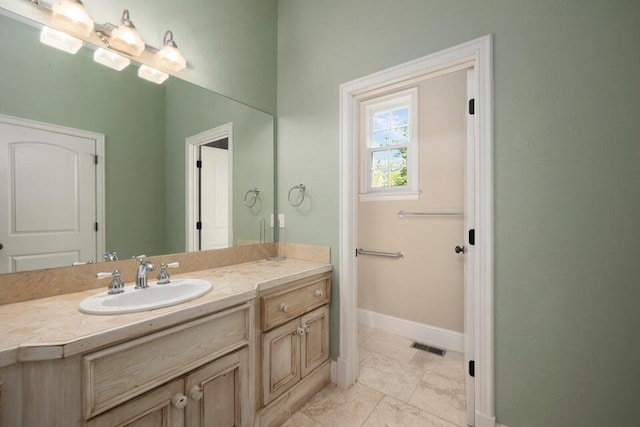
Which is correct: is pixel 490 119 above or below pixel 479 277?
above

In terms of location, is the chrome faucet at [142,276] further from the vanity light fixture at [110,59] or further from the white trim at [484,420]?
the white trim at [484,420]

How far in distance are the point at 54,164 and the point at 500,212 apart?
7.09ft

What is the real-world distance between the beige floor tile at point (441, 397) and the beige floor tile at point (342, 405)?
0.28 metres

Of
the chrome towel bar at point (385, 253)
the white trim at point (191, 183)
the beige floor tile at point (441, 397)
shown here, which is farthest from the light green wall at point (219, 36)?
the beige floor tile at point (441, 397)

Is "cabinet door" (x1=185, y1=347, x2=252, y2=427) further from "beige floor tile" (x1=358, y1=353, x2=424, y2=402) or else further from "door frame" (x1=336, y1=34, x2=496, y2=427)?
"door frame" (x1=336, y1=34, x2=496, y2=427)

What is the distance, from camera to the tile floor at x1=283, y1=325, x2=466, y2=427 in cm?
157

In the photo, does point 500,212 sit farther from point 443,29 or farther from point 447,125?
point 447,125

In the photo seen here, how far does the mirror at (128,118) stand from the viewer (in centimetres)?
113

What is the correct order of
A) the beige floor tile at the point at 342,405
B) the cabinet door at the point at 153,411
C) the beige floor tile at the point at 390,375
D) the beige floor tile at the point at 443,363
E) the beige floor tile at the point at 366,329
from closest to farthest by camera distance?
the cabinet door at the point at 153,411 → the beige floor tile at the point at 342,405 → the beige floor tile at the point at 390,375 → the beige floor tile at the point at 443,363 → the beige floor tile at the point at 366,329

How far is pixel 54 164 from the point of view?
1195 mm

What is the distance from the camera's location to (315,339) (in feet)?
5.90

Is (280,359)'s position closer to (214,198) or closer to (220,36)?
(214,198)

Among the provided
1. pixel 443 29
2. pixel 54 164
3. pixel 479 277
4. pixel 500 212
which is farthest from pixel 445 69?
pixel 54 164

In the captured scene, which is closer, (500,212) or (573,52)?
(573,52)
